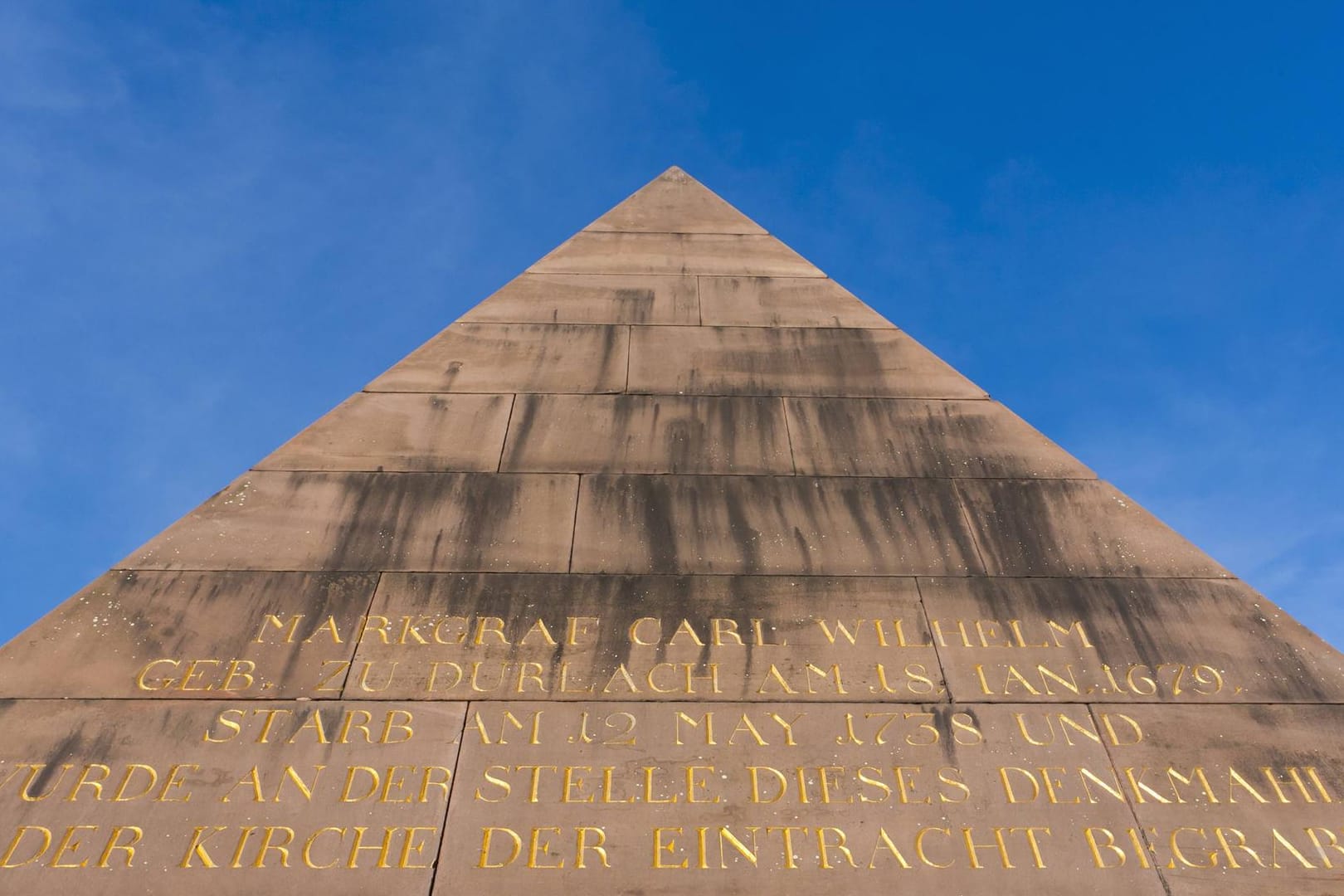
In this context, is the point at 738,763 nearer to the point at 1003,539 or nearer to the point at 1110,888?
the point at 1110,888

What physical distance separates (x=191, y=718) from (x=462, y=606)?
6.20 ft

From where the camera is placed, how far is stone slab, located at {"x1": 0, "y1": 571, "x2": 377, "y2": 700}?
6.74m

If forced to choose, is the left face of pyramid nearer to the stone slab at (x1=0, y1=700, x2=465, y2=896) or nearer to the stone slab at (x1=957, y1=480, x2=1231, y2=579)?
the stone slab at (x1=0, y1=700, x2=465, y2=896)

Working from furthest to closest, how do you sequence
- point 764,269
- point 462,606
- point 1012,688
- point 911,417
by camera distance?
1. point 764,269
2. point 911,417
3. point 462,606
4. point 1012,688

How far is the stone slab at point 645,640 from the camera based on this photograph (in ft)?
22.3

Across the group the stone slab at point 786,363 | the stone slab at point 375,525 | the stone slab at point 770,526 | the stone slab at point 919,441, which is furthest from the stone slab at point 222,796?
the stone slab at point 786,363

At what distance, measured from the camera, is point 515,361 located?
10.0 metres

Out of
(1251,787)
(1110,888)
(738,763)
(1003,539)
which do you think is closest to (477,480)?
(738,763)

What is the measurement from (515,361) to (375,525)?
2.59 m

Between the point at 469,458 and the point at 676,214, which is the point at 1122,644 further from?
the point at 676,214

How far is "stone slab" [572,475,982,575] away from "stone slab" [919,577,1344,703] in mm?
475

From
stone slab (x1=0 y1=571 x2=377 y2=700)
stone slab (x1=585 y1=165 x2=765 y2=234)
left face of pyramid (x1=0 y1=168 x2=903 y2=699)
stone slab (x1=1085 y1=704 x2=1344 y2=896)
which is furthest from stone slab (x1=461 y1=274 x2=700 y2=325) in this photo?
stone slab (x1=1085 y1=704 x2=1344 y2=896)

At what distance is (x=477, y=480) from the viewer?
336 inches

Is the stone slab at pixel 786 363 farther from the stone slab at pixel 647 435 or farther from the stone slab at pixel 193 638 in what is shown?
the stone slab at pixel 193 638
